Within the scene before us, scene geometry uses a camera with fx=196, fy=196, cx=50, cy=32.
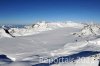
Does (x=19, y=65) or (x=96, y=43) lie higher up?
(x=96, y=43)

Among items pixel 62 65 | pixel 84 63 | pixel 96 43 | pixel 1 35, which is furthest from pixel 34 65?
pixel 1 35

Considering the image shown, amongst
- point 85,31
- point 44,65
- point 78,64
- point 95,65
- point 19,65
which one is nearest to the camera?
point 95,65

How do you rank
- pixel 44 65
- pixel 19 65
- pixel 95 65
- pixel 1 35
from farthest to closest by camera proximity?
1. pixel 1 35
2. pixel 44 65
3. pixel 19 65
4. pixel 95 65

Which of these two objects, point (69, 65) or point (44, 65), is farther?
point (44, 65)

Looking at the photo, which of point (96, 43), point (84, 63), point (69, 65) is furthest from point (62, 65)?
point (96, 43)

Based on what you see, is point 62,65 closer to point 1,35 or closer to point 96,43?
point 96,43

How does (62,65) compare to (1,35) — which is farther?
(1,35)

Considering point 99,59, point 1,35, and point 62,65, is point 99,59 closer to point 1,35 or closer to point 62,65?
point 62,65

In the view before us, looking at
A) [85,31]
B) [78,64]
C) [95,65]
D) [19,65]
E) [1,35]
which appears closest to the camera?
[95,65]

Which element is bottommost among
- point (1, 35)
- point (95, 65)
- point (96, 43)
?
point (95, 65)
